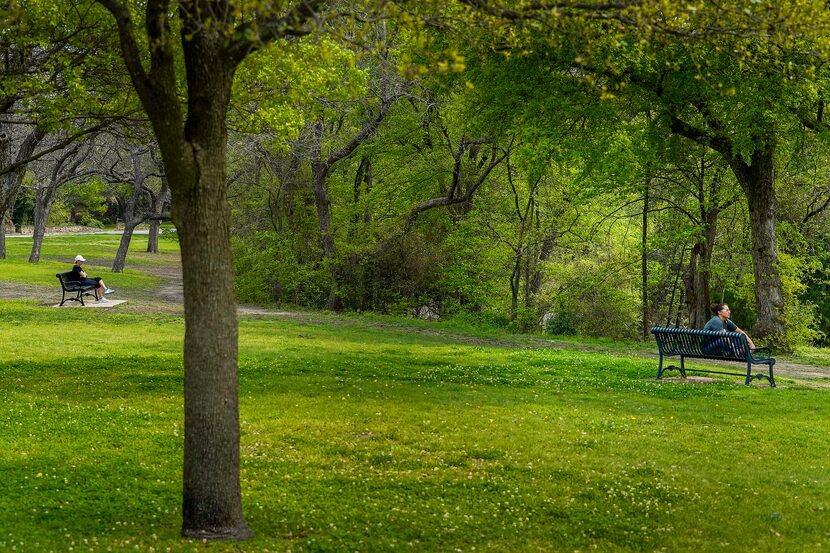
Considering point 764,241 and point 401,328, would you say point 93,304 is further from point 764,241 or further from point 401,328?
point 764,241

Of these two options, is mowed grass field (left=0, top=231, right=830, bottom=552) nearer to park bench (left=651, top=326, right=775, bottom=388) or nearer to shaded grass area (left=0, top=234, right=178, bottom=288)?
park bench (left=651, top=326, right=775, bottom=388)

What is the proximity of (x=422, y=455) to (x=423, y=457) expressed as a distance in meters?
0.08

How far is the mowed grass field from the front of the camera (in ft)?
23.4

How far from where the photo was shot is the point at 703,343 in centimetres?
1497

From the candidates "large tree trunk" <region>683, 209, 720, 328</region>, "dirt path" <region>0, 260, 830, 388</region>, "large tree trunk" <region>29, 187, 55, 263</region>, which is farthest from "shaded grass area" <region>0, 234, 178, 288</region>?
"large tree trunk" <region>683, 209, 720, 328</region>

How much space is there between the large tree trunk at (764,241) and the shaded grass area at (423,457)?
7752 millimetres

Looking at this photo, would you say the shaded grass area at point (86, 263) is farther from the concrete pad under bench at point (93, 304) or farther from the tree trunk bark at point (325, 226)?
the tree trunk bark at point (325, 226)

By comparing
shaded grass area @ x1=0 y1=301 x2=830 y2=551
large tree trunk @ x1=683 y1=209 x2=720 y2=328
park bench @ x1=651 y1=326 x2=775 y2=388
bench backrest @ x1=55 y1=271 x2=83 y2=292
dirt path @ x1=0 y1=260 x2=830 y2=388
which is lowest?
shaded grass area @ x1=0 y1=301 x2=830 y2=551

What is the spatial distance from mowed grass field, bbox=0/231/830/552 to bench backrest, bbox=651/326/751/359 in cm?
69

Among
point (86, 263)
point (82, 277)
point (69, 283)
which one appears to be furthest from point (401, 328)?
point (86, 263)

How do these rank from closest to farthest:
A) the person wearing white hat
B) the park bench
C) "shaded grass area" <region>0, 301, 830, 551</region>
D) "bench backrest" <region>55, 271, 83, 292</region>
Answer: "shaded grass area" <region>0, 301, 830, 551</region>, the park bench, "bench backrest" <region>55, 271, 83, 292</region>, the person wearing white hat

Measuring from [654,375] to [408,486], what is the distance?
9.18 meters

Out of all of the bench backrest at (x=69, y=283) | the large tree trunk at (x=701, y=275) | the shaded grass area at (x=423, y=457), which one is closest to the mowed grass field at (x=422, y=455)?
the shaded grass area at (x=423, y=457)

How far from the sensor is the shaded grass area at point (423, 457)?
7.12 meters
